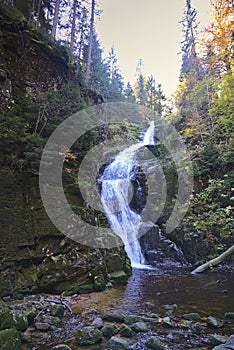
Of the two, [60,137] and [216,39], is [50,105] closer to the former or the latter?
[60,137]

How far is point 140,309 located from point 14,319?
275 cm

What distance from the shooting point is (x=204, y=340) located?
419cm

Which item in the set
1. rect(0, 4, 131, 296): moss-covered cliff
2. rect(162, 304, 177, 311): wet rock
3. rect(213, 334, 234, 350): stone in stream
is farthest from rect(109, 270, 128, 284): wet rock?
rect(213, 334, 234, 350): stone in stream

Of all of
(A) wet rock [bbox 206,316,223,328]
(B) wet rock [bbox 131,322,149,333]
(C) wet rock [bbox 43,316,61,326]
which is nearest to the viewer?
(B) wet rock [bbox 131,322,149,333]

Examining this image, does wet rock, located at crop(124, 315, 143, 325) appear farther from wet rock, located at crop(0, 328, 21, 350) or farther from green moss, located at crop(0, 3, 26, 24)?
green moss, located at crop(0, 3, 26, 24)

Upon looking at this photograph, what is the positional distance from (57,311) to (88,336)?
3.84 ft

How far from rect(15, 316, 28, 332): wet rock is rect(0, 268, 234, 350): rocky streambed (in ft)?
0.03

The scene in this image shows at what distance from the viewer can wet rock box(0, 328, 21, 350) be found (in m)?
3.67

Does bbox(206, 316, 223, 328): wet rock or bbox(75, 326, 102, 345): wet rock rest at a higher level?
bbox(206, 316, 223, 328): wet rock

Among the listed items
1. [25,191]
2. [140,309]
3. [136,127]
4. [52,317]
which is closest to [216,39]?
[25,191]

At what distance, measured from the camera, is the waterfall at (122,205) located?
39.2 ft

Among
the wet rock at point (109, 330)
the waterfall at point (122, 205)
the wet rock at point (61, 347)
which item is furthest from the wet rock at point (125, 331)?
the waterfall at point (122, 205)

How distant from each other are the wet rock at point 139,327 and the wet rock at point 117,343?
0.47 meters

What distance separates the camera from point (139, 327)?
182 inches
